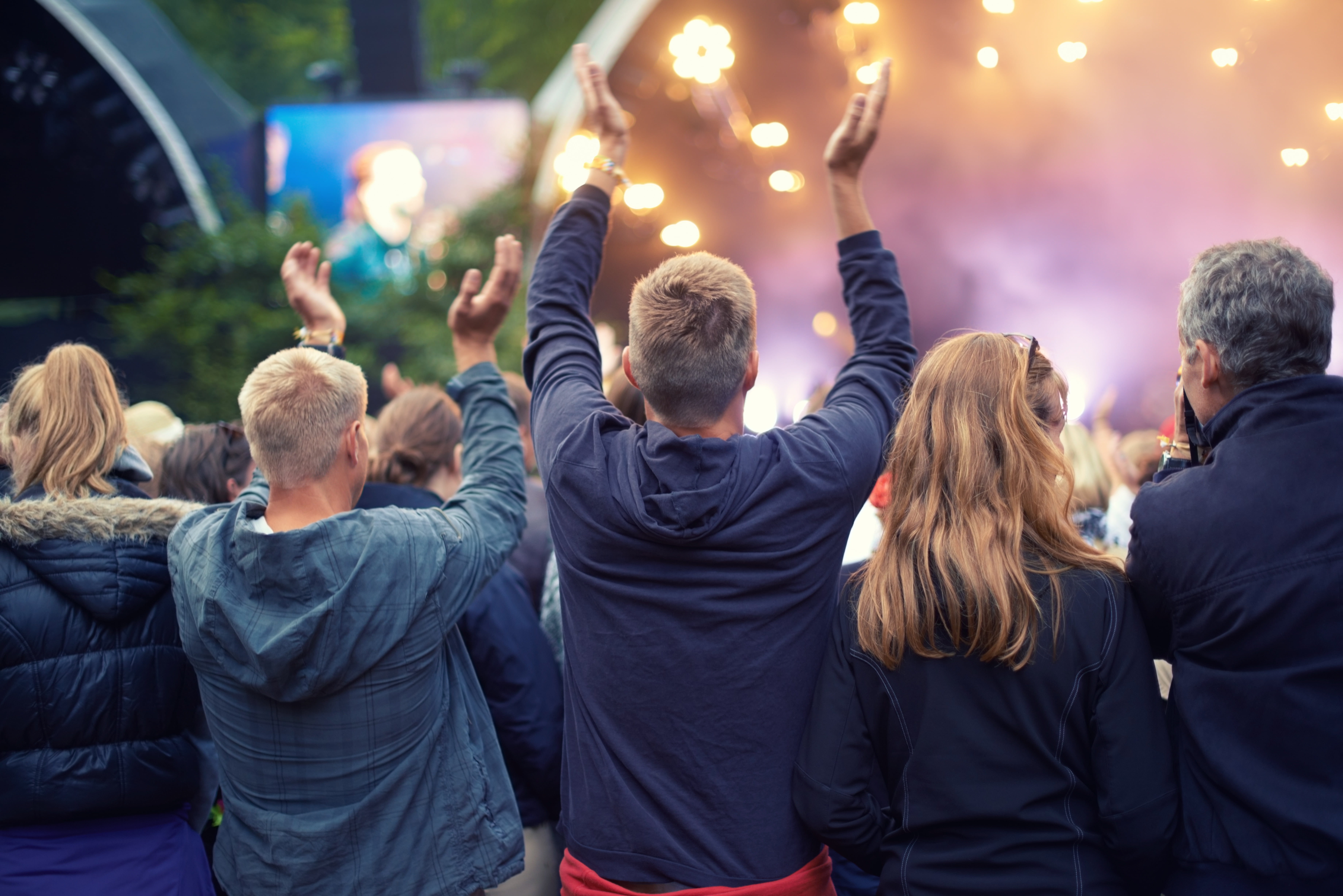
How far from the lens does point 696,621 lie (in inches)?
62.7

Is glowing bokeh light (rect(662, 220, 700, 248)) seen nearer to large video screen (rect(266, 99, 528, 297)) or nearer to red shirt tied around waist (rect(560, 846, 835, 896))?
large video screen (rect(266, 99, 528, 297))

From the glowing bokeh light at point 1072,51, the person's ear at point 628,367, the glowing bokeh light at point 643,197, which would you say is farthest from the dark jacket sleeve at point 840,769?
the glowing bokeh light at point 643,197

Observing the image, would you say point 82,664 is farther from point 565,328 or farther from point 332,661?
point 565,328

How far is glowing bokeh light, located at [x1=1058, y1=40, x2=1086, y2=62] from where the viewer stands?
742 cm

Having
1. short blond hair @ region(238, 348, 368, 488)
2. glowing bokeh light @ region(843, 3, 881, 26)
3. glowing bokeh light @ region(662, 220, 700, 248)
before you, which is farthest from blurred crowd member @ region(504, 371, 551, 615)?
glowing bokeh light @ region(662, 220, 700, 248)

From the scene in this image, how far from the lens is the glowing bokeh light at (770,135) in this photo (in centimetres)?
889

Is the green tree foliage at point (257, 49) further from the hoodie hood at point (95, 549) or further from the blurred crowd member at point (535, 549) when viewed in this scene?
the hoodie hood at point (95, 549)

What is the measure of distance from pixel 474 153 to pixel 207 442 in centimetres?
993

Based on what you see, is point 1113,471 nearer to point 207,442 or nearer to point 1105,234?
point 207,442

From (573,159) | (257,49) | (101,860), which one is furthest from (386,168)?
(101,860)

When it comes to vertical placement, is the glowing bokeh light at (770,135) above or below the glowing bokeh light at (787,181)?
above

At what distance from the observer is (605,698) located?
166 centimetres

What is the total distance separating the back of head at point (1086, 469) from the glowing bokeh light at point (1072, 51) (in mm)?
5467

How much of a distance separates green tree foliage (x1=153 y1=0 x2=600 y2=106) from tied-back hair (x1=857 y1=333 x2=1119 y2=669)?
56.4 feet
